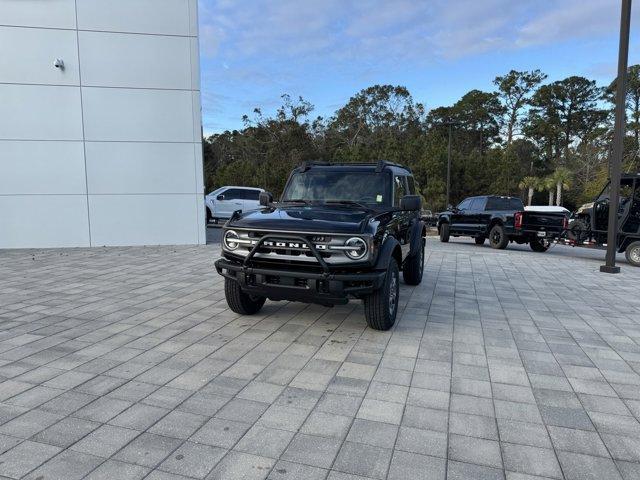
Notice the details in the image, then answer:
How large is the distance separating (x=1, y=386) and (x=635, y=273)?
37.6 ft

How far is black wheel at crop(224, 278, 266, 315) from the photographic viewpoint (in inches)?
214

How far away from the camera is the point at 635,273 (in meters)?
10.1

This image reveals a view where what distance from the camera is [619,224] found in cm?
1170

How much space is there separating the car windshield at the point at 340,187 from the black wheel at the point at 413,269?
1.87 metres

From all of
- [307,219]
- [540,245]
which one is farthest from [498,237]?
[307,219]

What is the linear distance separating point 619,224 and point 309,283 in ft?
34.7

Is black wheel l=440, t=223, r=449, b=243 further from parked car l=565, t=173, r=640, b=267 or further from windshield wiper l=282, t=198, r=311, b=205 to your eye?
windshield wiper l=282, t=198, r=311, b=205

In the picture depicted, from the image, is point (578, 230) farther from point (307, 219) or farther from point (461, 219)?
point (307, 219)

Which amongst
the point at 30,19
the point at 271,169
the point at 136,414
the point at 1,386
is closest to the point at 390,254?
the point at 136,414

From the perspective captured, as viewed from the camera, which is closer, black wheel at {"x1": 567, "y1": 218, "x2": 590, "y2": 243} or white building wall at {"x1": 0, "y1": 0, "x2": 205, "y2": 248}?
white building wall at {"x1": 0, "y1": 0, "x2": 205, "y2": 248}

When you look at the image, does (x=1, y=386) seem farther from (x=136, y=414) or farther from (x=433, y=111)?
(x=433, y=111)

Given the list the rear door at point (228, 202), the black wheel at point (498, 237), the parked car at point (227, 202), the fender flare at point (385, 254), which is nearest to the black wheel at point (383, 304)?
the fender flare at point (385, 254)

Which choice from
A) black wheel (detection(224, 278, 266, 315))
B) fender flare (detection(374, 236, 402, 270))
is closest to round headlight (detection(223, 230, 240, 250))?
black wheel (detection(224, 278, 266, 315))

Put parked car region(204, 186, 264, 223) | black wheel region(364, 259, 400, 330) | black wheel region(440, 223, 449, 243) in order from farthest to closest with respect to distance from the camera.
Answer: parked car region(204, 186, 264, 223), black wheel region(440, 223, 449, 243), black wheel region(364, 259, 400, 330)
